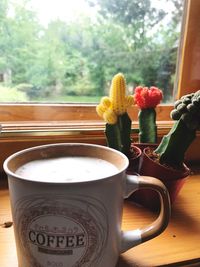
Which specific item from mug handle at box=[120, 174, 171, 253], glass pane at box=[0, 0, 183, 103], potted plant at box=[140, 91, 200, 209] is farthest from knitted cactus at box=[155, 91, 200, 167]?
glass pane at box=[0, 0, 183, 103]

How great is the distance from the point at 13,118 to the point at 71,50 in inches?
8.0

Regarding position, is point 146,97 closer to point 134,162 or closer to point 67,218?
point 134,162

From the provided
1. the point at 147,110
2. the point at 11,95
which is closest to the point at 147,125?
the point at 147,110

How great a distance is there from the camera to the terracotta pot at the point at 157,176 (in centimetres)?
48

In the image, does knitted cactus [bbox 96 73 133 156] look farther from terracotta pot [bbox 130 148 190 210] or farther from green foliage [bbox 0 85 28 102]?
green foliage [bbox 0 85 28 102]

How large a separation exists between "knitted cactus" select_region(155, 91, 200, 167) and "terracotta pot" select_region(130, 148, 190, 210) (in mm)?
20

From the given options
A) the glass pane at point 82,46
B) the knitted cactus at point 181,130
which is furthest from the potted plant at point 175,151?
the glass pane at point 82,46

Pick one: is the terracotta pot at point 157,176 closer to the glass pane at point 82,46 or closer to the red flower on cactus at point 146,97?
the red flower on cactus at point 146,97

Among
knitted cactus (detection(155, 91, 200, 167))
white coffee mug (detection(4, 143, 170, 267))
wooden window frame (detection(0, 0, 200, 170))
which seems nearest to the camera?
white coffee mug (detection(4, 143, 170, 267))

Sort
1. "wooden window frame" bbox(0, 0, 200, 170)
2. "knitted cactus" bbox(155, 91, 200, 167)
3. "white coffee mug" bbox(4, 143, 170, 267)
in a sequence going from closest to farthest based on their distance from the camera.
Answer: "white coffee mug" bbox(4, 143, 170, 267) < "knitted cactus" bbox(155, 91, 200, 167) < "wooden window frame" bbox(0, 0, 200, 170)

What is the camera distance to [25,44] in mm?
656

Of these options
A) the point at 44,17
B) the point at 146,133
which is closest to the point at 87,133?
the point at 146,133

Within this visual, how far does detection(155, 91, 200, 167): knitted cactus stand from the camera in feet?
1.50

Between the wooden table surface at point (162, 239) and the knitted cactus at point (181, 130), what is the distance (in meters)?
0.09
